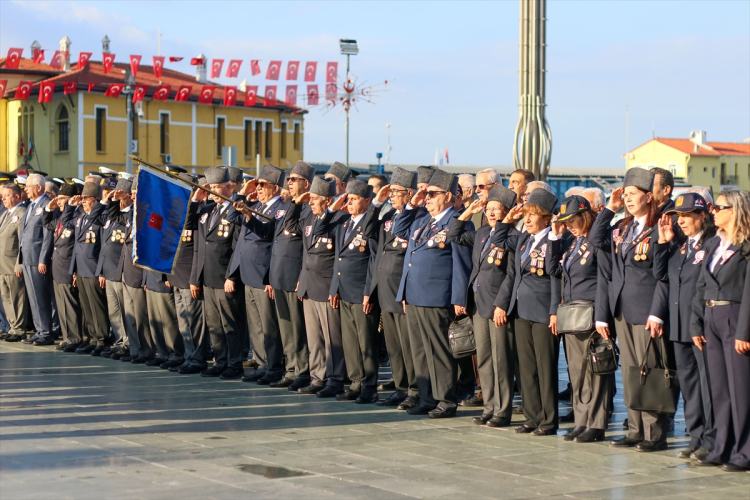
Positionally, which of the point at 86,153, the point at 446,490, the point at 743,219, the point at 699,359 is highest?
the point at 86,153

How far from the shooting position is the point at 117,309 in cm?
1199

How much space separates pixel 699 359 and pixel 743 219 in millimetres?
978

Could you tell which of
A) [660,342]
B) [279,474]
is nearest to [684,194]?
[660,342]

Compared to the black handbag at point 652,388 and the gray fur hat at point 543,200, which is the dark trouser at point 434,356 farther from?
the black handbag at point 652,388

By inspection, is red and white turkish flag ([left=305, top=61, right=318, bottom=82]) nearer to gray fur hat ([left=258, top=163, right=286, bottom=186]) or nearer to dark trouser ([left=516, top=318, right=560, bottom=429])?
gray fur hat ([left=258, top=163, right=286, bottom=186])

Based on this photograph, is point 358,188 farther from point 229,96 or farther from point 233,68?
point 229,96

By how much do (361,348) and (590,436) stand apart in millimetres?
2539

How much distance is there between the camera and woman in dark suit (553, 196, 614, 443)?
7395 millimetres

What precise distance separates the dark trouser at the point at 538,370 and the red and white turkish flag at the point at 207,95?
1635 inches

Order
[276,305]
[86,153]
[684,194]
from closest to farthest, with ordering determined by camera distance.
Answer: [684,194] → [276,305] → [86,153]

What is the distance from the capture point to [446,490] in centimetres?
572

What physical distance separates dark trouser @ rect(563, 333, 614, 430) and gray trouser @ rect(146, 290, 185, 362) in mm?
4983

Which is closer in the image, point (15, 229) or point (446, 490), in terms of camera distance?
point (446, 490)

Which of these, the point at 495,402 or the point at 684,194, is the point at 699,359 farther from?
the point at 495,402
